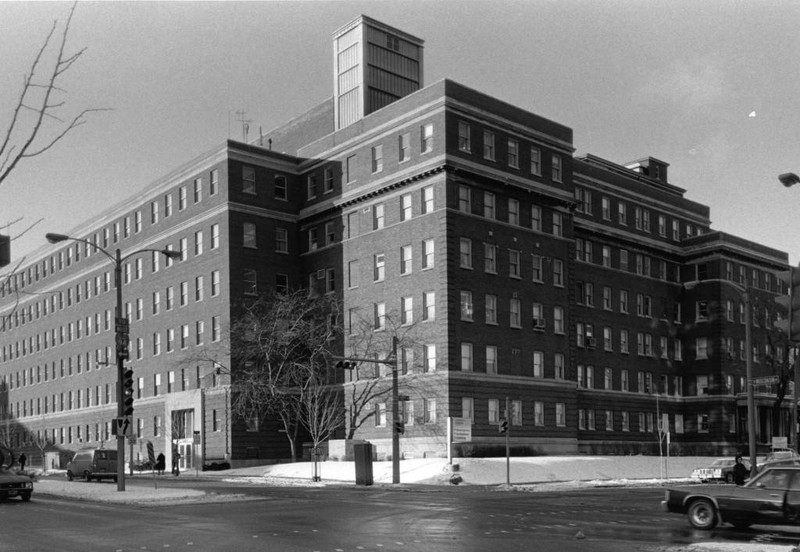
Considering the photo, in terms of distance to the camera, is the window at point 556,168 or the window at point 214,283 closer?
the window at point 556,168

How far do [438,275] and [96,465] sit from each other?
80.7ft

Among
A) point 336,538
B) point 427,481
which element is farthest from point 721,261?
point 336,538

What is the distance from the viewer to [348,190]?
2894 inches

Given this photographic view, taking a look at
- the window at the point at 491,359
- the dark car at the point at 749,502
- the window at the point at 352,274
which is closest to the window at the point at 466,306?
the window at the point at 491,359

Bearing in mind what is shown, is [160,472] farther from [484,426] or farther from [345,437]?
[484,426]

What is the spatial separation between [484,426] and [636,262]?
30684mm

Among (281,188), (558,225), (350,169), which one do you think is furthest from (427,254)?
(281,188)

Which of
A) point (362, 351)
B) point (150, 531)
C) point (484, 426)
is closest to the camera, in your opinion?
point (150, 531)

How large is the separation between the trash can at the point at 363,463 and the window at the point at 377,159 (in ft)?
92.0

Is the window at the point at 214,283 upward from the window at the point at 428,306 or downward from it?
upward

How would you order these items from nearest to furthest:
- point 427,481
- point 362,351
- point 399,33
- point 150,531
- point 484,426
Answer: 1. point 150,531
2. point 427,481
3. point 484,426
4. point 362,351
5. point 399,33

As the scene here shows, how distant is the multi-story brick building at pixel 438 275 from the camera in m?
66.0

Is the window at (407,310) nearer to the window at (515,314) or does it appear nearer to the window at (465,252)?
the window at (465,252)

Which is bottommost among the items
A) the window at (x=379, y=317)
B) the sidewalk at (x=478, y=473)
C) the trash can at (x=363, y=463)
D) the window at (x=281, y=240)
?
the sidewalk at (x=478, y=473)
